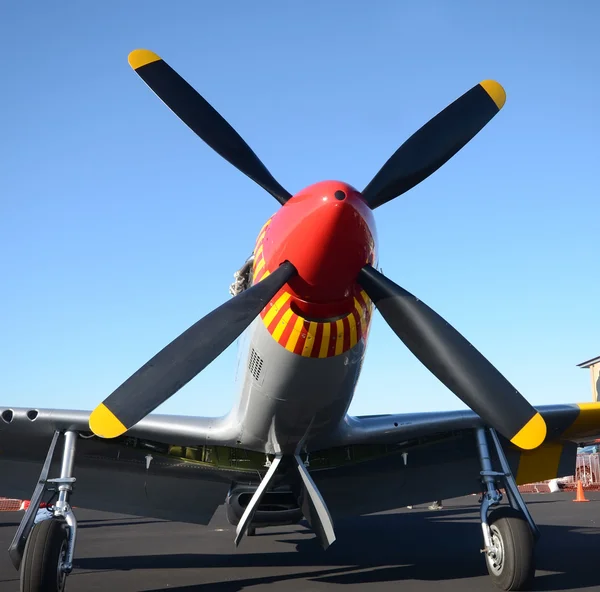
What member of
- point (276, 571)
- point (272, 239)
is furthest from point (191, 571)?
point (272, 239)

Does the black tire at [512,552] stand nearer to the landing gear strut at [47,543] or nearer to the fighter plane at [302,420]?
the fighter plane at [302,420]

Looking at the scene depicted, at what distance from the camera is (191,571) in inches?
357

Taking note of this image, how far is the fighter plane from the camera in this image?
5777mm

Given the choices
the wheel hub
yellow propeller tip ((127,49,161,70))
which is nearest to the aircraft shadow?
the wheel hub

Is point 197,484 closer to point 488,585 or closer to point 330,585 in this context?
point 330,585

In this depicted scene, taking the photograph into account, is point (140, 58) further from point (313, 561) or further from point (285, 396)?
point (313, 561)

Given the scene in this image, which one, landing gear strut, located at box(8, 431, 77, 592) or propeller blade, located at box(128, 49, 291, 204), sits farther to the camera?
propeller blade, located at box(128, 49, 291, 204)

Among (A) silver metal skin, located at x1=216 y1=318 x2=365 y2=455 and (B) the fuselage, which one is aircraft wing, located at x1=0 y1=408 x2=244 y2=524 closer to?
(A) silver metal skin, located at x1=216 y1=318 x2=365 y2=455

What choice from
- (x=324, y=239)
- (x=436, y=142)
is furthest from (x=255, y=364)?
(x=436, y=142)

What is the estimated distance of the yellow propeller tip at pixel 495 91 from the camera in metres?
7.36

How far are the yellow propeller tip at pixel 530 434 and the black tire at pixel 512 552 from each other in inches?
83.9

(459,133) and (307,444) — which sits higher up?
(459,133)

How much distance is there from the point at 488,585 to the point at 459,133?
5.17 m

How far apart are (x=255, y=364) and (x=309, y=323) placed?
1.13 m
